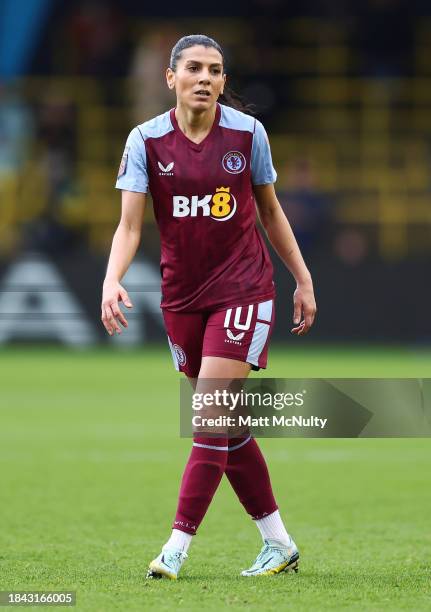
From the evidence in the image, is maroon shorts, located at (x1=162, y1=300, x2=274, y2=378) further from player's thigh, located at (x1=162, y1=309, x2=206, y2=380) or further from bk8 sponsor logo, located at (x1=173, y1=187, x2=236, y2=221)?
bk8 sponsor logo, located at (x1=173, y1=187, x2=236, y2=221)

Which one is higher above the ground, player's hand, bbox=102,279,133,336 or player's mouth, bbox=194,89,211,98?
player's mouth, bbox=194,89,211,98

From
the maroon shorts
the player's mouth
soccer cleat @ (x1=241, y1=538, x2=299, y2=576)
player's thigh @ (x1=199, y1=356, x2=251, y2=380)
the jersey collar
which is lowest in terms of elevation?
soccer cleat @ (x1=241, y1=538, x2=299, y2=576)

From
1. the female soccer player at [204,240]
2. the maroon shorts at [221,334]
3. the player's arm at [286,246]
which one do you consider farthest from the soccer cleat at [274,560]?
the player's arm at [286,246]

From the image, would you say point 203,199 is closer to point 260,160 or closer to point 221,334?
point 260,160

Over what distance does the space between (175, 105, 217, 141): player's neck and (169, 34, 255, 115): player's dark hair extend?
183 mm

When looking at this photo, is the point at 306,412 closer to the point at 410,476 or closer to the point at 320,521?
the point at 320,521

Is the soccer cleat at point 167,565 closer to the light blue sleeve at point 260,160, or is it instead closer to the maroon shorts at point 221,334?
the maroon shorts at point 221,334

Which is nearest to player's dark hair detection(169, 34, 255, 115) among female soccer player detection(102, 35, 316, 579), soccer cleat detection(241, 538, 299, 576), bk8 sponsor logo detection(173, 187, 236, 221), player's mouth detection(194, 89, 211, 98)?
female soccer player detection(102, 35, 316, 579)

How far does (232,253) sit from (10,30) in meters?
16.7

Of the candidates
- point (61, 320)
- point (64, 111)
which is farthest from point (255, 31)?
point (61, 320)

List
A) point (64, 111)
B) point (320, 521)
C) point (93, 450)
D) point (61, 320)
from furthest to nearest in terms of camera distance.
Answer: point (64, 111) → point (61, 320) → point (93, 450) → point (320, 521)

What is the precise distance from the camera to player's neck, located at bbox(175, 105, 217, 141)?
5473 mm

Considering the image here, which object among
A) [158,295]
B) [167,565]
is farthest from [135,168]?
[158,295]

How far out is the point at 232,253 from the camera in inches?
217
